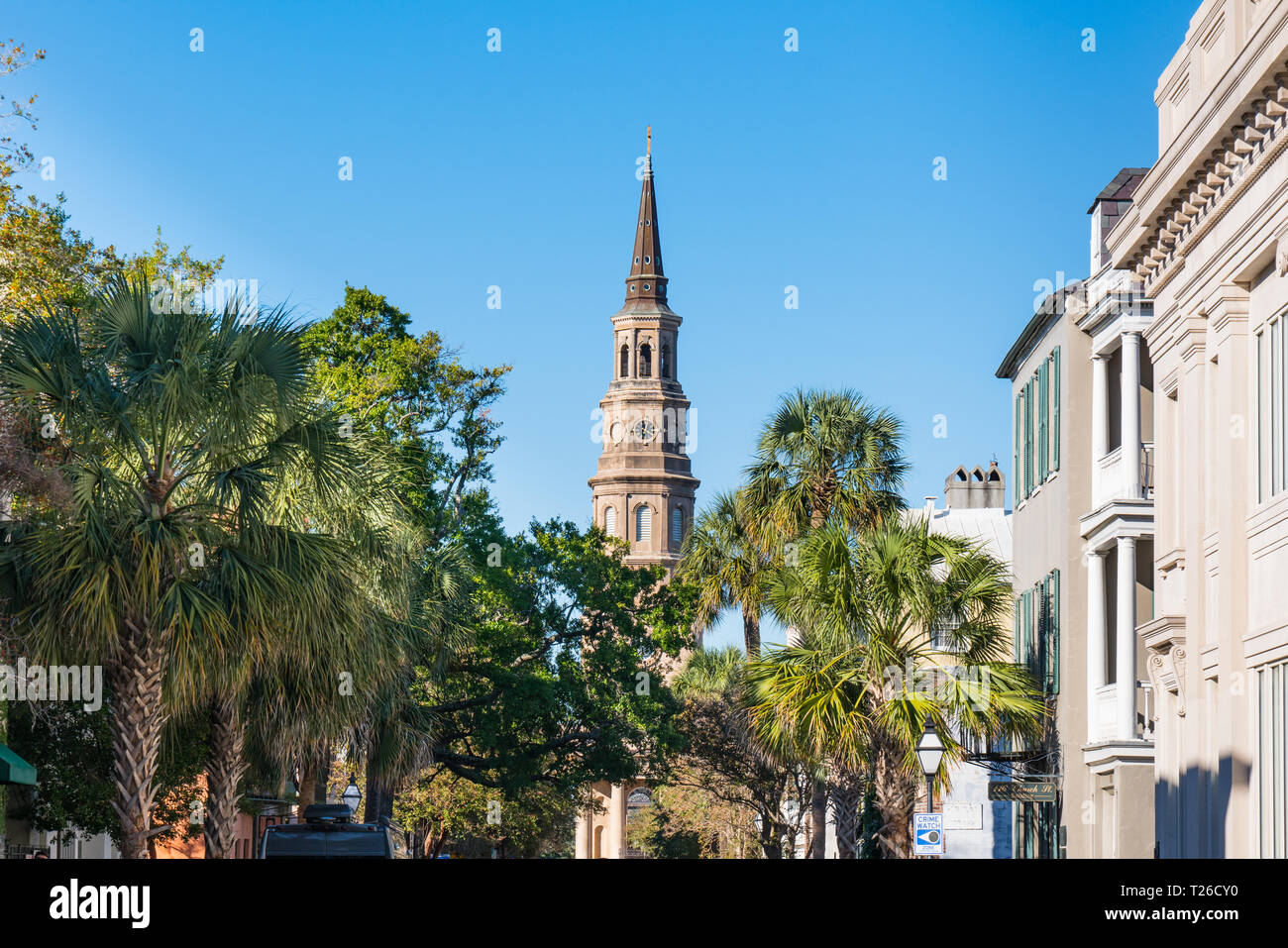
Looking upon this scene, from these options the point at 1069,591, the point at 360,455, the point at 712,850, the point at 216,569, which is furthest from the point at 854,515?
the point at 712,850

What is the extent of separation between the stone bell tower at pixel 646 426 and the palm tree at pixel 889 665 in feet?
310

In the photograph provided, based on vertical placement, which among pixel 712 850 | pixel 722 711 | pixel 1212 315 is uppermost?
pixel 1212 315

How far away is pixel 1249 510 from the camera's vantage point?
58.0 ft

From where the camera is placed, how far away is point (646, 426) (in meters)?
125

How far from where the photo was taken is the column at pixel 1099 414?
2755 centimetres

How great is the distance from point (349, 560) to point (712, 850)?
5485cm

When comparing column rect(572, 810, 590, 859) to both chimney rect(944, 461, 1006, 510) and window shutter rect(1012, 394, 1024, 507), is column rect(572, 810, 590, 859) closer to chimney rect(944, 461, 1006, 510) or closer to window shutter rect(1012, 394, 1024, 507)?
chimney rect(944, 461, 1006, 510)

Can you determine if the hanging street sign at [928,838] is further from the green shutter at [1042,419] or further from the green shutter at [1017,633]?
the green shutter at [1017,633]

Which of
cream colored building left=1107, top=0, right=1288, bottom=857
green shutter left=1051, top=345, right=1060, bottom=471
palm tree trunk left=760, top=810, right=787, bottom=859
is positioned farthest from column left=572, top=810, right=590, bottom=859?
cream colored building left=1107, top=0, right=1288, bottom=857

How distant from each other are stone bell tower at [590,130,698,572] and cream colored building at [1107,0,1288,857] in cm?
10135

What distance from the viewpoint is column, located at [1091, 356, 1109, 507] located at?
2755 centimetres

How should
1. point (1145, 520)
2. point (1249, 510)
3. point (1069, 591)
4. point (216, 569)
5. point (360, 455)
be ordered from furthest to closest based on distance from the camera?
point (1069, 591) < point (1145, 520) < point (360, 455) < point (216, 569) < point (1249, 510)
